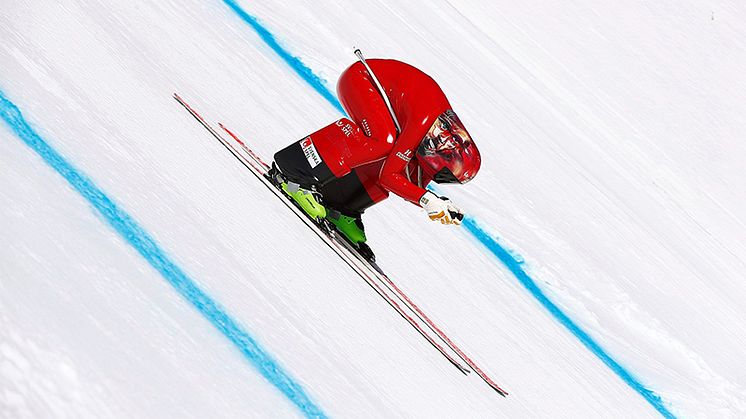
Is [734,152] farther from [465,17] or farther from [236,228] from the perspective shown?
[236,228]

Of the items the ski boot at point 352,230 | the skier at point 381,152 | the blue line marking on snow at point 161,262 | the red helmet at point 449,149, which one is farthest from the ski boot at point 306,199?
the blue line marking on snow at point 161,262

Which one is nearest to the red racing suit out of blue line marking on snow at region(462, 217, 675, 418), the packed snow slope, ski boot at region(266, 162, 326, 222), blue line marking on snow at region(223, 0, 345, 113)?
ski boot at region(266, 162, 326, 222)

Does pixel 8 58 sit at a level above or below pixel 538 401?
below

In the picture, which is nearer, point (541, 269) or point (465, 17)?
point (541, 269)

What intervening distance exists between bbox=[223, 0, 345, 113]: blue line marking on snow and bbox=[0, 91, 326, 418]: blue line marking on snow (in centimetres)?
300

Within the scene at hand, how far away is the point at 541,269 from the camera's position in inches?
263

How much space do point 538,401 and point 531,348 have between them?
0.61 meters

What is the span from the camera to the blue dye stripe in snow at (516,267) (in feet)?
19.6

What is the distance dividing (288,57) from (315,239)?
2847mm

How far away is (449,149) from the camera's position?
4711 millimetres

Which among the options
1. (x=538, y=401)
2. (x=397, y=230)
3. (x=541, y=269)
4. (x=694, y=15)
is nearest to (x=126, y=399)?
(x=538, y=401)

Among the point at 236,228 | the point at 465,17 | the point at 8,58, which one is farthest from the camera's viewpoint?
the point at 465,17

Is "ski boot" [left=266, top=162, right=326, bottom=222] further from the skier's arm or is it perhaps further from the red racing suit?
the skier's arm

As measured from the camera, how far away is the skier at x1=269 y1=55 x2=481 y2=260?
186 inches
